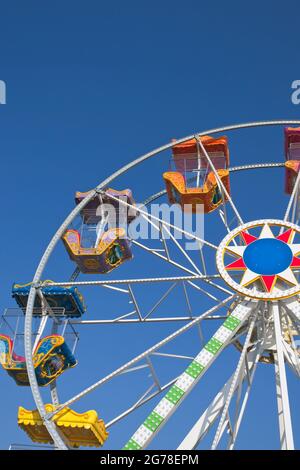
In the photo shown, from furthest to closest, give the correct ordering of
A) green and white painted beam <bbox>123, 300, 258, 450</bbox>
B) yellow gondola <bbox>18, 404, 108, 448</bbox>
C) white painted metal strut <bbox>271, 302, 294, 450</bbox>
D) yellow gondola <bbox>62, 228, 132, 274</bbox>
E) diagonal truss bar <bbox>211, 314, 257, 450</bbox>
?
1. yellow gondola <bbox>62, 228, 132, 274</bbox>
2. yellow gondola <bbox>18, 404, 108, 448</bbox>
3. diagonal truss bar <bbox>211, 314, 257, 450</bbox>
4. green and white painted beam <bbox>123, 300, 258, 450</bbox>
5. white painted metal strut <bbox>271, 302, 294, 450</bbox>

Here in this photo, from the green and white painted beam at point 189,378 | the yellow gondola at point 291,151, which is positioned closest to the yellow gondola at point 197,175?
the yellow gondola at point 291,151

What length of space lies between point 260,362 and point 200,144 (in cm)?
560

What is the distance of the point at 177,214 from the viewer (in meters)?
16.7

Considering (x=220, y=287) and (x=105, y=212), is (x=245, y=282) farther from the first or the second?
(x=105, y=212)

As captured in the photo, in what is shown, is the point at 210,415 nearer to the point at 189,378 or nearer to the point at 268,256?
the point at 189,378

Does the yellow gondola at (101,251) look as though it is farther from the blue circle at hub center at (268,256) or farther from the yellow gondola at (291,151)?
the yellow gondola at (291,151)

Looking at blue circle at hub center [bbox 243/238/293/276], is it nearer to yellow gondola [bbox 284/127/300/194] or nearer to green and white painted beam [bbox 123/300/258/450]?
green and white painted beam [bbox 123/300/258/450]

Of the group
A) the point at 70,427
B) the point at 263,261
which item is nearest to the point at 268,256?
the point at 263,261

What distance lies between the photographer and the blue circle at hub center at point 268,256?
13.7 meters

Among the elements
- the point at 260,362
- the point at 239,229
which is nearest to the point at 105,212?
the point at 239,229

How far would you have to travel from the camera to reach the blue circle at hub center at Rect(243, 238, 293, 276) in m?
13.7

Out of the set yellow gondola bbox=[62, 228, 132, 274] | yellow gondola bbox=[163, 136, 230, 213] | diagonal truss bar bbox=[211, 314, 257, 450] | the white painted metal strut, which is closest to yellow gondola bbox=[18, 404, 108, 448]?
diagonal truss bar bbox=[211, 314, 257, 450]

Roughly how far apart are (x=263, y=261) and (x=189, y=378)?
3068mm
